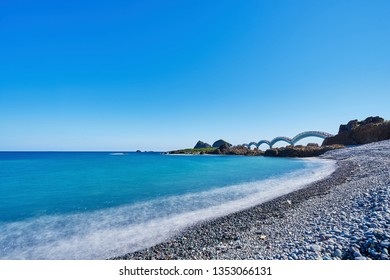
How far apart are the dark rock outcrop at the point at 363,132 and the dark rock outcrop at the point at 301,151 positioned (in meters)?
7.52

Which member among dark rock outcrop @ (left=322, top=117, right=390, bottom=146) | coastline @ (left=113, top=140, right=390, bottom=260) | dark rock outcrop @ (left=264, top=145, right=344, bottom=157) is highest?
dark rock outcrop @ (left=322, top=117, right=390, bottom=146)

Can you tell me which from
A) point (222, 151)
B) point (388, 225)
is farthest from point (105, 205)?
point (222, 151)

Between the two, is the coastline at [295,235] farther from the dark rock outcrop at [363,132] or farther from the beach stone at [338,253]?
the dark rock outcrop at [363,132]

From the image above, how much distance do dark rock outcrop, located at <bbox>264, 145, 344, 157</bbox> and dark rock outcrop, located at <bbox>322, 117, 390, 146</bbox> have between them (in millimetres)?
7522

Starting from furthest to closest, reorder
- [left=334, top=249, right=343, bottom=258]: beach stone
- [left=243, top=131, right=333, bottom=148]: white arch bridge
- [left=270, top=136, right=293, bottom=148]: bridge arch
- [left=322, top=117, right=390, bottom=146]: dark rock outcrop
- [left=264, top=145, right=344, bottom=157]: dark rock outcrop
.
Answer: [left=270, top=136, right=293, bottom=148]: bridge arch, [left=243, top=131, right=333, bottom=148]: white arch bridge, [left=264, top=145, right=344, bottom=157]: dark rock outcrop, [left=322, top=117, right=390, bottom=146]: dark rock outcrop, [left=334, top=249, right=343, bottom=258]: beach stone

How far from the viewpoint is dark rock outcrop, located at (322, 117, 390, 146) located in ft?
193

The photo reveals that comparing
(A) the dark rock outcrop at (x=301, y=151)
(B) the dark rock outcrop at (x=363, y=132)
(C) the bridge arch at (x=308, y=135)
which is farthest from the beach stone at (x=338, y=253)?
(C) the bridge arch at (x=308, y=135)

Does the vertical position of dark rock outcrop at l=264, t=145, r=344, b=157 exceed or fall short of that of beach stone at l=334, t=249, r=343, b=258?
it exceeds it

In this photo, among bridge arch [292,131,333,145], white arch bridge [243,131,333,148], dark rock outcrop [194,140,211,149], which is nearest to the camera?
white arch bridge [243,131,333,148]

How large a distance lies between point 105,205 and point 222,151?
4431 inches

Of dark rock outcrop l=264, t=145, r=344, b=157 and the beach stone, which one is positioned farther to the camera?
dark rock outcrop l=264, t=145, r=344, b=157

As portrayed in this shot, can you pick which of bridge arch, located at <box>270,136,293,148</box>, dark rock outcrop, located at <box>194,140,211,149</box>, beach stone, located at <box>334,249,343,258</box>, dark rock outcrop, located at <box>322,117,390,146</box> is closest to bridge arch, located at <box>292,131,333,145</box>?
bridge arch, located at <box>270,136,293,148</box>

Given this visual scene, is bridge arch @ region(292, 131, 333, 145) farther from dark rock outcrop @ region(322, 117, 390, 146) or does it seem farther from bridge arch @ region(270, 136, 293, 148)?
dark rock outcrop @ region(322, 117, 390, 146)

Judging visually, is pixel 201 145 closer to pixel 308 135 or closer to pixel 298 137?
pixel 298 137
